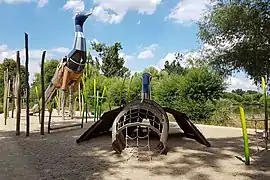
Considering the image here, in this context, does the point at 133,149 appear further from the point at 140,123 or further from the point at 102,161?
the point at 102,161

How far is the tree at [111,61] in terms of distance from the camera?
28.3m

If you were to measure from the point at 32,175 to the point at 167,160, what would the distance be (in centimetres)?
215

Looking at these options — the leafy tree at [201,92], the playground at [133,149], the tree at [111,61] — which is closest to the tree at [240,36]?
the playground at [133,149]

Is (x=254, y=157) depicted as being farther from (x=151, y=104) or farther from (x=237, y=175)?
(x=151, y=104)

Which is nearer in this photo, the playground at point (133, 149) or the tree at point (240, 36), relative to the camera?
the playground at point (133, 149)

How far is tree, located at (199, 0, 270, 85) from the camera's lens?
9.38 meters

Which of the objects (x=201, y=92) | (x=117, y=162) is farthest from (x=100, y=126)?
(x=201, y=92)

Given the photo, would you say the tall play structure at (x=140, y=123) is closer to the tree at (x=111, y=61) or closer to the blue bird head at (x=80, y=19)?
the blue bird head at (x=80, y=19)

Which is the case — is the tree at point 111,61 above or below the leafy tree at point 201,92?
above

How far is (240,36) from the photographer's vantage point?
1020 cm

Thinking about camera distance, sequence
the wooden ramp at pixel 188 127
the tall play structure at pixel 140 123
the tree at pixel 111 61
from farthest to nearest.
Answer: the tree at pixel 111 61, the wooden ramp at pixel 188 127, the tall play structure at pixel 140 123

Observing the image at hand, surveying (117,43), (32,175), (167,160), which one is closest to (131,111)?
(167,160)

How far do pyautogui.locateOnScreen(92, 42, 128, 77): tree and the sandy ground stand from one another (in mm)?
21346

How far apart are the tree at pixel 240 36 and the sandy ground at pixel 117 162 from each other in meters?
Result: 3.88
